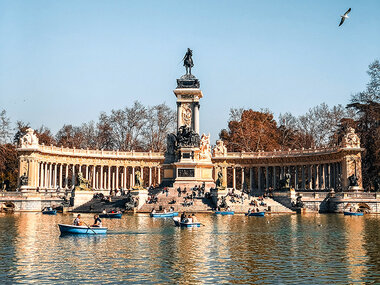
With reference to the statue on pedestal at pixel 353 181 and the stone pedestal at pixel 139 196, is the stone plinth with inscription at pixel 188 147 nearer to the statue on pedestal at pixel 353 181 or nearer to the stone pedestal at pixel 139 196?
the stone pedestal at pixel 139 196

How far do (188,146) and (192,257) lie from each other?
45.7 m

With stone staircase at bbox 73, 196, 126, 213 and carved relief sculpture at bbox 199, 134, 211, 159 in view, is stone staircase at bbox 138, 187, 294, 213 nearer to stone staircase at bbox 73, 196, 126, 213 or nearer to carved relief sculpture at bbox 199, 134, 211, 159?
stone staircase at bbox 73, 196, 126, 213

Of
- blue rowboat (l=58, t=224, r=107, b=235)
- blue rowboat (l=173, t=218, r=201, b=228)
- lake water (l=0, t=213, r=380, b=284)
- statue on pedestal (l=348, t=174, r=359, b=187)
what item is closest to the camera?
lake water (l=0, t=213, r=380, b=284)

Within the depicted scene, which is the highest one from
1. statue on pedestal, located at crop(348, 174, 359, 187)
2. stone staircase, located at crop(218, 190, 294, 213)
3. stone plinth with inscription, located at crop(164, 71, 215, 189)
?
stone plinth with inscription, located at crop(164, 71, 215, 189)

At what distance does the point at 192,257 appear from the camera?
72.9ft

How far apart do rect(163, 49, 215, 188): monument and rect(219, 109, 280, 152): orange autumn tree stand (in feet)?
53.7

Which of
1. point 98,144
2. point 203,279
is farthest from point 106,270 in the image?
point 98,144

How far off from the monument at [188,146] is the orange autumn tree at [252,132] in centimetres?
1635

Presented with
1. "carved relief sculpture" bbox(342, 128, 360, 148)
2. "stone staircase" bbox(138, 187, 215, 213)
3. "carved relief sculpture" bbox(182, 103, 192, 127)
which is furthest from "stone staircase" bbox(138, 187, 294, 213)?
"carved relief sculpture" bbox(182, 103, 192, 127)

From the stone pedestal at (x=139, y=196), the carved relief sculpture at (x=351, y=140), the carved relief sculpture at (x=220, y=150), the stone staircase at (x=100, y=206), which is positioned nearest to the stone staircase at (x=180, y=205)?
the stone pedestal at (x=139, y=196)

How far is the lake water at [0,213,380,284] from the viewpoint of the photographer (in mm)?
17953

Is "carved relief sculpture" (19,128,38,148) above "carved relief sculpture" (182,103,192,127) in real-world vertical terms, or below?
below

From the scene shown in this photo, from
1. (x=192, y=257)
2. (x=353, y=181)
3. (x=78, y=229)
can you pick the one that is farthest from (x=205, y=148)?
(x=192, y=257)

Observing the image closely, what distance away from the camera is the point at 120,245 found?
1019 inches
